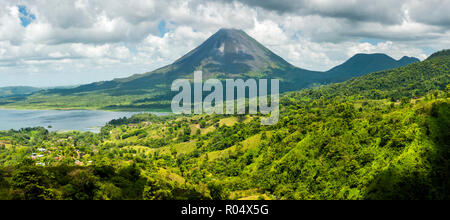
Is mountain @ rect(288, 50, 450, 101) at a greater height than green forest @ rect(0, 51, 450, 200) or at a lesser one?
greater

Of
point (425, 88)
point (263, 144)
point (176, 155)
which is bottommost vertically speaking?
point (176, 155)

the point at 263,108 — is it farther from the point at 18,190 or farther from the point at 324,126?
the point at 18,190

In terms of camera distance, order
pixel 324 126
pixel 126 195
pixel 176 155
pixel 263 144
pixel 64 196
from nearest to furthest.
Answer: pixel 64 196 < pixel 126 195 < pixel 324 126 < pixel 263 144 < pixel 176 155

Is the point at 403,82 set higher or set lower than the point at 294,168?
higher

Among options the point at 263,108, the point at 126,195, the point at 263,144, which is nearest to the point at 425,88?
the point at 263,108

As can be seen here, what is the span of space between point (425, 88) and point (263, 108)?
216 ft

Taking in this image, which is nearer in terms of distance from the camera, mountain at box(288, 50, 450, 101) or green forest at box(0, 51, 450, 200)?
green forest at box(0, 51, 450, 200)

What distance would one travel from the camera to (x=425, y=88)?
4466 inches

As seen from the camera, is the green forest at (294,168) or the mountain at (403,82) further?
the mountain at (403,82)

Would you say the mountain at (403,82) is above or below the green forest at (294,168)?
above

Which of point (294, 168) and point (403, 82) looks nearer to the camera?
point (294, 168)
